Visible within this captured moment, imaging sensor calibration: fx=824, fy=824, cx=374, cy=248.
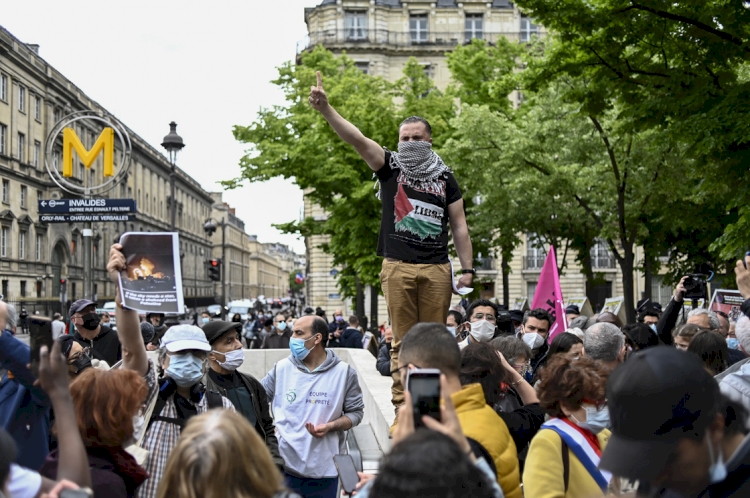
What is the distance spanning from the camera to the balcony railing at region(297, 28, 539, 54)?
2314 inches

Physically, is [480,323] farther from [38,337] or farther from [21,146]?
[21,146]

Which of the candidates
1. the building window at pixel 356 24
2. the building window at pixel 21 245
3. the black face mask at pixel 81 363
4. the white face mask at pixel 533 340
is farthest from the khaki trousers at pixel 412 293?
the building window at pixel 21 245

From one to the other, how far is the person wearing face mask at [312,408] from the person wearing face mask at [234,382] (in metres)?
0.19

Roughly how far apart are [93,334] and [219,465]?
687cm

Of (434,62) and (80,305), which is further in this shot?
(434,62)

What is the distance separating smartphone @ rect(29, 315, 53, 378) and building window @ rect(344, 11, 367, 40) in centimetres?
5796

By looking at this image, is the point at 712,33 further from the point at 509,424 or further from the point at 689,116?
the point at 509,424

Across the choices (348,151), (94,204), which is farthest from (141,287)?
(348,151)

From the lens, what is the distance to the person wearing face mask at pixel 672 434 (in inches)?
83.3

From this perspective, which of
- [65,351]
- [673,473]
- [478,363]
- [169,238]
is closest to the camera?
[673,473]

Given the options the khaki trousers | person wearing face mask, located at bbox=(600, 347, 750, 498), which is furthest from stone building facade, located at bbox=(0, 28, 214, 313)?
person wearing face mask, located at bbox=(600, 347, 750, 498)

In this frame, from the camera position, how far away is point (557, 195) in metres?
26.3

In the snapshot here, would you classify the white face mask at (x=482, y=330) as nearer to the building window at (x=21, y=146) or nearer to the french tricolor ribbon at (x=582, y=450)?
the french tricolor ribbon at (x=582, y=450)

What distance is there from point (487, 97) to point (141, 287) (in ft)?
A: 107
